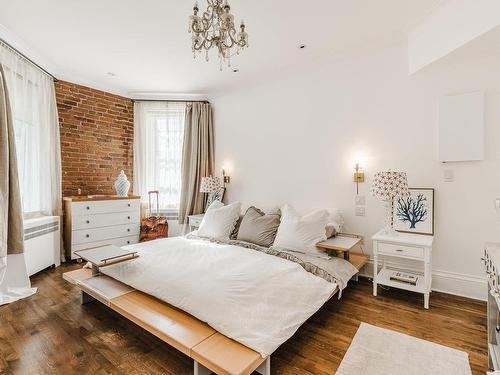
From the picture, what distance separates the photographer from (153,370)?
66.1 inches

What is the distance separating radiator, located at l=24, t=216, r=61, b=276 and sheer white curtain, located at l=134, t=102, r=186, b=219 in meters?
1.45

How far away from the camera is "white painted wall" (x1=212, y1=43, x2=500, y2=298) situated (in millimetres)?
2648

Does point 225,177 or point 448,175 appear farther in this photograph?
point 225,177

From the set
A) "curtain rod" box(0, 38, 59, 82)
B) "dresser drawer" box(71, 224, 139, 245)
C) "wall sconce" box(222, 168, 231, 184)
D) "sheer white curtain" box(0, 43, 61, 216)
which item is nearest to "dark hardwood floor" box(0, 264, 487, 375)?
"dresser drawer" box(71, 224, 139, 245)

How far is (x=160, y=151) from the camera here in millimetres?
→ 4910

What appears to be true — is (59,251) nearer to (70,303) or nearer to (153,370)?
(70,303)

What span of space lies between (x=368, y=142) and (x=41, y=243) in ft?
14.0

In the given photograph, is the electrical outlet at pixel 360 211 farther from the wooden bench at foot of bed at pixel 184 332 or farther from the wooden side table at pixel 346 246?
the wooden bench at foot of bed at pixel 184 332

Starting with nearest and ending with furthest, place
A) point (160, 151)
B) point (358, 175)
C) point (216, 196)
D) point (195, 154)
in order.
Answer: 1. point (358, 175)
2. point (216, 196)
3. point (195, 154)
4. point (160, 151)

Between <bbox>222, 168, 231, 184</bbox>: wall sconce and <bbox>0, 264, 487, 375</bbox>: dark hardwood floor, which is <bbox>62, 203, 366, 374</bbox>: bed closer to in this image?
<bbox>0, 264, 487, 375</bbox>: dark hardwood floor

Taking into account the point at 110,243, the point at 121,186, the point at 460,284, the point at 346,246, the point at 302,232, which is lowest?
the point at 460,284

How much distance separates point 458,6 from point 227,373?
3247 mm

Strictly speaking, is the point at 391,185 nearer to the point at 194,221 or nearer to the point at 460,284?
the point at 460,284

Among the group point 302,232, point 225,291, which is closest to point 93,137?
point 302,232
